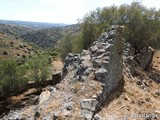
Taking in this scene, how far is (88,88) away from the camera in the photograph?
43.0ft

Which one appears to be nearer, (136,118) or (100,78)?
(136,118)

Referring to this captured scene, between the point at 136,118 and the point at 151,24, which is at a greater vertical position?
the point at 151,24

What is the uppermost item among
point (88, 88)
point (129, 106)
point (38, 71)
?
point (88, 88)

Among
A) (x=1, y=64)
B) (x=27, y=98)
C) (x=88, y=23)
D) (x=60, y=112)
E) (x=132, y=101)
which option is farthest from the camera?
(x=1, y=64)

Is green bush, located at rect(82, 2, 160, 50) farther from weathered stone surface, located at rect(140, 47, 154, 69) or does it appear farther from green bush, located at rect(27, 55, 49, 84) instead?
green bush, located at rect(27, 55, 49, 84)

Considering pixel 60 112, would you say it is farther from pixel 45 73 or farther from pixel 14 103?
pixel 45 73

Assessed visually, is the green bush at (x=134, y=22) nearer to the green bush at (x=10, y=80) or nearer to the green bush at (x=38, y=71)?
the green bush at (x=38, y=71)

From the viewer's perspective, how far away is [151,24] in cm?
Result: 3247

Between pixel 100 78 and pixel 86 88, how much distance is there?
1.15 metres

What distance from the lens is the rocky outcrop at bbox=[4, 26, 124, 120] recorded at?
11462mm

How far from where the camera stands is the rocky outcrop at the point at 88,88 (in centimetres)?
1146

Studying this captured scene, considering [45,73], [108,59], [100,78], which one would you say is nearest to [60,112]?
[100,78]

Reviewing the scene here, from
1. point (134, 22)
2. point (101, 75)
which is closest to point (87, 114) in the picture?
point (101, 75)

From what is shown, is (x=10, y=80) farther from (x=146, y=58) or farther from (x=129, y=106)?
(x=129, y=106)
